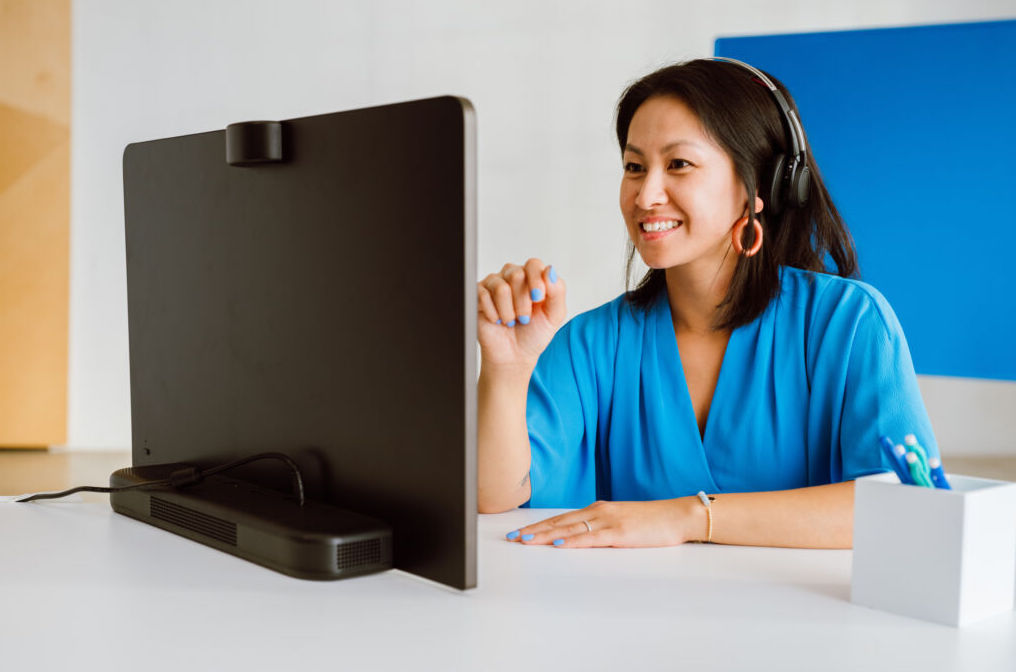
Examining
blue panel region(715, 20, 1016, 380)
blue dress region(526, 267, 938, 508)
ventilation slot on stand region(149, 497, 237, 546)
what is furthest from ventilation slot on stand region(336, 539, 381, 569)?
blue panel region(715, 20, 1016, 380)

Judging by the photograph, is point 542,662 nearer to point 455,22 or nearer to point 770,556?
point 770,556

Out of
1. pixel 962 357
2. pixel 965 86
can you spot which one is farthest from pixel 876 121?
pixel 962 357

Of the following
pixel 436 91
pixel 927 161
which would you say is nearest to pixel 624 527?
pixel 927 161

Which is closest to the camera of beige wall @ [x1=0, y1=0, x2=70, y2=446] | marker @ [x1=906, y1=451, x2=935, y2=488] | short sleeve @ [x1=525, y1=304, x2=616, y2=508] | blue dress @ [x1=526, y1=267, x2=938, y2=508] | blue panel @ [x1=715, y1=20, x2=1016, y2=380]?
marker @ [x1=906, y1=451, x2=935, y2=488]

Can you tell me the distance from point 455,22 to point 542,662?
380 cm

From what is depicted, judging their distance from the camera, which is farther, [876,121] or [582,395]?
[876,121]

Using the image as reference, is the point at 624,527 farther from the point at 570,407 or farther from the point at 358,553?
the point at 570,407

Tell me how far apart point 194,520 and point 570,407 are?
0.64 m

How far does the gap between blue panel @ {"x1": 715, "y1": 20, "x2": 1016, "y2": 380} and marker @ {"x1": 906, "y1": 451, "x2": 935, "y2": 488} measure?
222 cm

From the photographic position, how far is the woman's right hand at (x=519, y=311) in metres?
0.97

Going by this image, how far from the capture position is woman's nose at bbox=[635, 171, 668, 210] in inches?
54.5

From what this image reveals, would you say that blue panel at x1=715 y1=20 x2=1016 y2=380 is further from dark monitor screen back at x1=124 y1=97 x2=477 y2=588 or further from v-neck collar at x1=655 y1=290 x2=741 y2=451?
dark monitor screen back at x1=124 y1=97 x2=477 y2=588

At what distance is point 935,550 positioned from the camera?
736 mm

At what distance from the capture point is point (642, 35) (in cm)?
406
